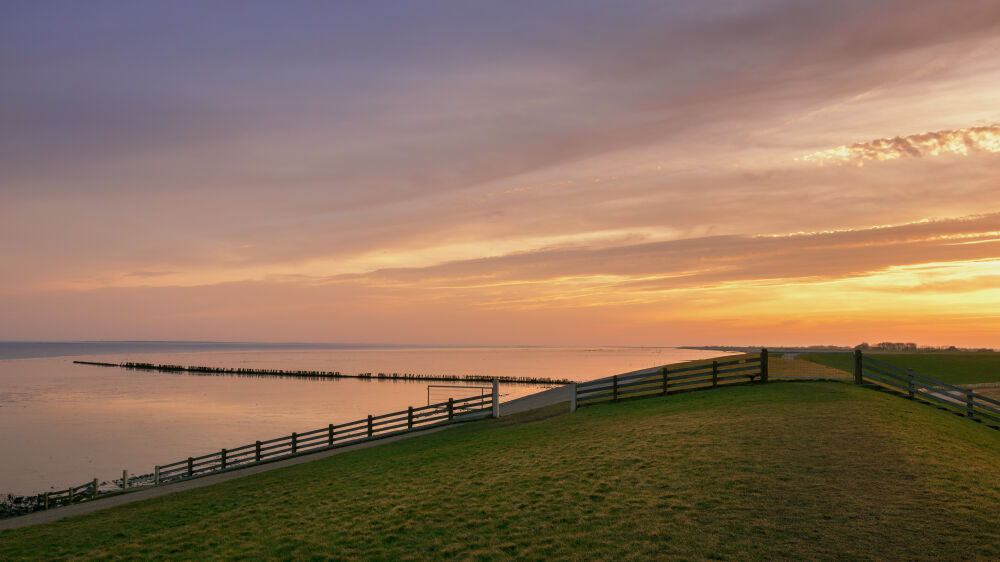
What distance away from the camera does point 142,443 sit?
55031mm

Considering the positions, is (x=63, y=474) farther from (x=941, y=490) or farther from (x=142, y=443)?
(x=941, y=490)

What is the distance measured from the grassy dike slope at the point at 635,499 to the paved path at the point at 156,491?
311cm

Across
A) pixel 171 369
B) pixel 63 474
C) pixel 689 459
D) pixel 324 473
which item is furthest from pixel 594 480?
pixel 171 369

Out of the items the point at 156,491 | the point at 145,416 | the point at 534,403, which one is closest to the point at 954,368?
the point at 534,403

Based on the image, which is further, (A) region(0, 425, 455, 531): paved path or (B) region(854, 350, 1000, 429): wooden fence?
(B) region(854, 350, 1000, 429): wooden fence

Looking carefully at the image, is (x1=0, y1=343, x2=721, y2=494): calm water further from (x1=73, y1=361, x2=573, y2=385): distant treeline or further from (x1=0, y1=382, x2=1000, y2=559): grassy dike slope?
(x1=0, y1=382, x2=1000, y2=559): grassy dike slope

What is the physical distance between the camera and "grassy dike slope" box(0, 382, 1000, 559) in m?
10.4

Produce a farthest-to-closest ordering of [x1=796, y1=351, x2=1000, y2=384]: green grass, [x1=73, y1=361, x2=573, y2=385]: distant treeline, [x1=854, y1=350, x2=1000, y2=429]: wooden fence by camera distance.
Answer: [x1=73, y1=361, x2=573, y2=385]: distant treeline
[x1=796, y1=351, x2=1000, y2=384]: green grass
[x1=854, y1=350, x2=1000, y2=429]: wooden fence

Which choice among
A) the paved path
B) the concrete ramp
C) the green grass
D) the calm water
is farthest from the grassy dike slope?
A: the green grass

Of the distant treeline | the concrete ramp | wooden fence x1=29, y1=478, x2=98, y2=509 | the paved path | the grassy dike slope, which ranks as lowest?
the distant treeline

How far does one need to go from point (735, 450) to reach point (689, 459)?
1.38 metres

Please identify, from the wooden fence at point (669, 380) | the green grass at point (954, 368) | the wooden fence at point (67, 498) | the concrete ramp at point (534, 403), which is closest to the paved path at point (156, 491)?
the wooden fence at point (67, 498)

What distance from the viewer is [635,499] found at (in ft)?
41.0

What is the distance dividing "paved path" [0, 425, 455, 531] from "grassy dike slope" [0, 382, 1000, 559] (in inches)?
122
